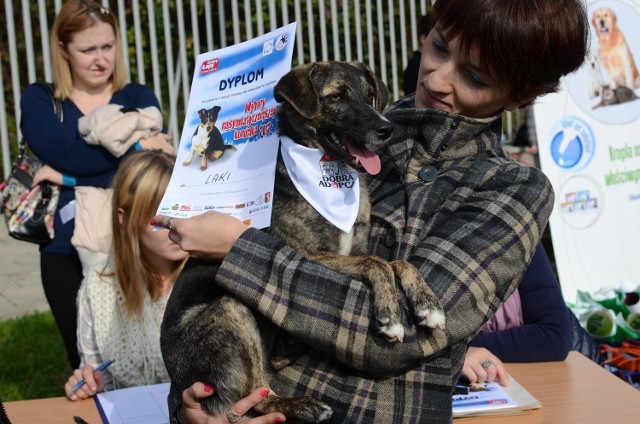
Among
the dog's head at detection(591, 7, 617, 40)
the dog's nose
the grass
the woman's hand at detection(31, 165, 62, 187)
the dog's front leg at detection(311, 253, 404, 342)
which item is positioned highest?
the dog's head at detection(591, 7, 617, 40)

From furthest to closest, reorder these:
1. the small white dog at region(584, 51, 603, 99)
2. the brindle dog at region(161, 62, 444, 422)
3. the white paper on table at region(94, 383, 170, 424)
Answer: the small white dog at region(584, 51, 603, 99)
the white paper on table at region(94, 383, 170, 424)
the brindle dog at region(161, 62, 444, 422)

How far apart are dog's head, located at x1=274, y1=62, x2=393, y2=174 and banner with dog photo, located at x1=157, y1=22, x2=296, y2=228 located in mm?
162

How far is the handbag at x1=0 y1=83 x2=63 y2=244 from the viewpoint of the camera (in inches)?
196

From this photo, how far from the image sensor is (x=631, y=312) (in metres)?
5.20

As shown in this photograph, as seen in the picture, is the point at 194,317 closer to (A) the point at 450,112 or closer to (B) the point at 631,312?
(A) the point at 450,112

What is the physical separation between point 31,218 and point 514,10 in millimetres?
3511

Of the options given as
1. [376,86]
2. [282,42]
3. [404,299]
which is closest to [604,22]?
[376,86]

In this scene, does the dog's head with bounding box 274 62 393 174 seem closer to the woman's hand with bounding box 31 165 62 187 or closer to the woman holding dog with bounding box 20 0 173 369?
the woman holding dog with bounding box 20 0 173 369

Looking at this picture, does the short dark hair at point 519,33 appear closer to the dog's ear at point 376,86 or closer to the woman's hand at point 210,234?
the woman's hand at point 210,234

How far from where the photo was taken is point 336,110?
125 inches

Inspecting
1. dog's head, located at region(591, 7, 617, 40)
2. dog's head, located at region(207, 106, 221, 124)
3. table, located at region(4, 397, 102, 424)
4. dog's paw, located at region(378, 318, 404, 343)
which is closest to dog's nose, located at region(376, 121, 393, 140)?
dog's head, located at region(207, 106, 221, 124)

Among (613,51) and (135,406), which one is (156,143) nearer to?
(135,406)

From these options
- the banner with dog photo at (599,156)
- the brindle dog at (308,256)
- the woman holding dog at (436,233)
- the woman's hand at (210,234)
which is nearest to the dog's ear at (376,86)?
the brindle dog at (308,256)

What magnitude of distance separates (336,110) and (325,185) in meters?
0.66
